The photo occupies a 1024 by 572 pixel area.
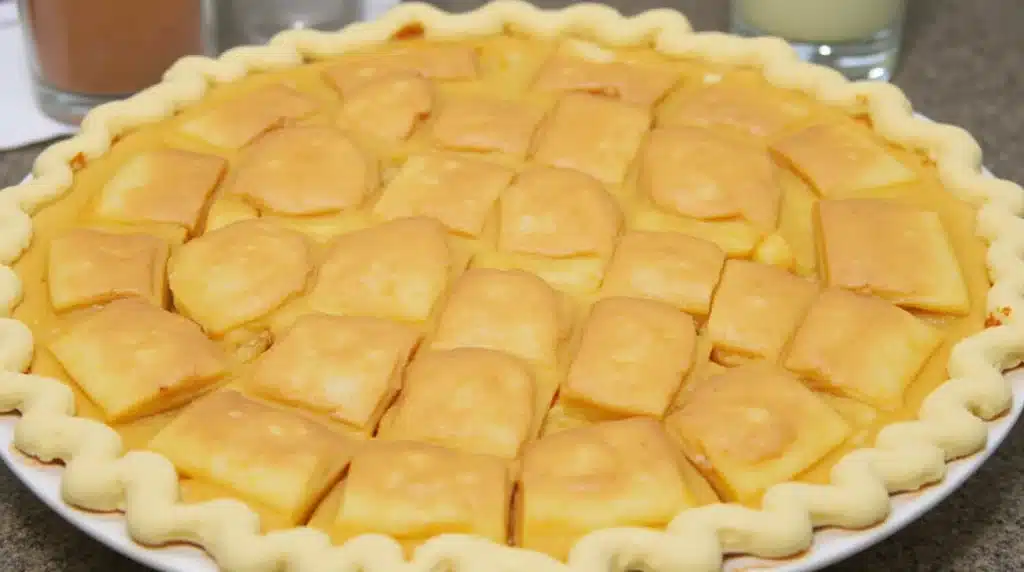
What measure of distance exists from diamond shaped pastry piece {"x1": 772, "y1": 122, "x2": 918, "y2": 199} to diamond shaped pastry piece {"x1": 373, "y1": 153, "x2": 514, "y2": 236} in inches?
10.9

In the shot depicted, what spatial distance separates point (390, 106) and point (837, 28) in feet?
2.25

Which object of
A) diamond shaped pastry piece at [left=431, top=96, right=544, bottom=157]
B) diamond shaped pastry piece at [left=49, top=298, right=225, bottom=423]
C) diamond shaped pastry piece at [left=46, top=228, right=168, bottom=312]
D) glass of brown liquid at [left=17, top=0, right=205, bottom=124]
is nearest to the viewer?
diamond shaped pastry piece at [left=49, top=298, right=225, bottom=423]

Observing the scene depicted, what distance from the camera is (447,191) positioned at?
1.25 metres

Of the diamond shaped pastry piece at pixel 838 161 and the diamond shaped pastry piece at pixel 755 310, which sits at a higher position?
the diamond shaped pastry piece at pixel 838 161

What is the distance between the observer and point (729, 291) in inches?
44.4

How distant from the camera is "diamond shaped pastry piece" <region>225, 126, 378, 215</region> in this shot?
4.09ft

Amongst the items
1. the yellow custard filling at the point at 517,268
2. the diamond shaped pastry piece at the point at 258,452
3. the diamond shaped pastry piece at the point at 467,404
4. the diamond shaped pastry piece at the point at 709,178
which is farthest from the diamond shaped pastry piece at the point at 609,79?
the diamond shaped pastry piece at the point at 258,452

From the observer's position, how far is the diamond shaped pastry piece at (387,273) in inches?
44.3

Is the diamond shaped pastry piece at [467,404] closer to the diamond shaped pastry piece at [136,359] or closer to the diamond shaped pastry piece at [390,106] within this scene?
the diamond shaped pastry piece at [136,359]

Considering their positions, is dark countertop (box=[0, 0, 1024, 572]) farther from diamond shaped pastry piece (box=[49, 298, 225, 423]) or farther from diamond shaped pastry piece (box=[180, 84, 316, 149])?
diamond shaped pastry piece (box=[180, 84, 316, 149])

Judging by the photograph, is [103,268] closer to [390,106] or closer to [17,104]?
[390,106]

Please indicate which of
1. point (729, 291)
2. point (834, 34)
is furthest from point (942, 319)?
point (834, 34)

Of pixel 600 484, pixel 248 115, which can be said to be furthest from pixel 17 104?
pixel 600 484

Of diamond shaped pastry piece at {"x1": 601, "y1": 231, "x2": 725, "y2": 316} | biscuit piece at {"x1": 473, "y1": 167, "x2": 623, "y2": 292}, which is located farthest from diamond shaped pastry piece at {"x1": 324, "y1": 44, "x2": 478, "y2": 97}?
diamond shaped pastry piece at {"x1": 601, "y1": 231, "x2": 725, "y2": 316}
